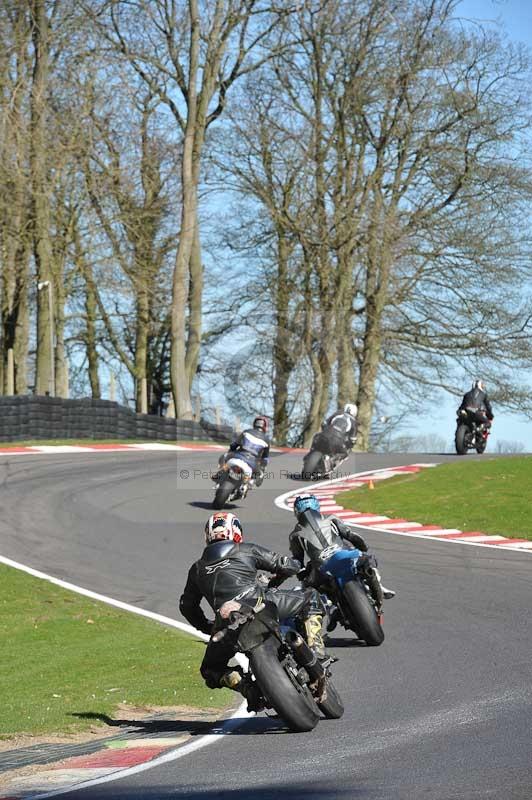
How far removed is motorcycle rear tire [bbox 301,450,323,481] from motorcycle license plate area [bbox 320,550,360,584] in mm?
12801

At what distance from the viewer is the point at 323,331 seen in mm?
43000

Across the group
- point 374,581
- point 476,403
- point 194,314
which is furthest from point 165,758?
point 194,314

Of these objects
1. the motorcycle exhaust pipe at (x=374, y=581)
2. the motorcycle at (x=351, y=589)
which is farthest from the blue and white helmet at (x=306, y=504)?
the motorcycle exhaust pipe at (x=374, y=581)

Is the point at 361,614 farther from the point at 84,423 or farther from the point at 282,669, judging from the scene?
the point at 84,423

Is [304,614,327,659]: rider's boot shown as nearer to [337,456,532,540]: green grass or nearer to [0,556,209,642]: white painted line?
[0,556,209,642]: white painted line

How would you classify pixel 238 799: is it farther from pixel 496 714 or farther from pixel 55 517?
pixel 55 517

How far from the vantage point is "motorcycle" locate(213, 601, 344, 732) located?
7207 mm

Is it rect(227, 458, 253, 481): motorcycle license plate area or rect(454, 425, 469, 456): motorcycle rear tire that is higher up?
rect(454, 425, 469, 456): motorcycle rear tire

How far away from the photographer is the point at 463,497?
20.0 meters

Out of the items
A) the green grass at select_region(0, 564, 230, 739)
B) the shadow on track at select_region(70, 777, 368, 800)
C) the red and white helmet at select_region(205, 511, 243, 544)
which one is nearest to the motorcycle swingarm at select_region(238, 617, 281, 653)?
the red and white helmet at select_region(205, 511, 243, 544)

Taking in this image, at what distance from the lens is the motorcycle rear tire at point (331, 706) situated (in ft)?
25.1

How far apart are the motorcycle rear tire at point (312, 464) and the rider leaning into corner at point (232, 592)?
15.2 meters

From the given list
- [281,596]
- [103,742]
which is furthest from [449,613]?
[103,742]

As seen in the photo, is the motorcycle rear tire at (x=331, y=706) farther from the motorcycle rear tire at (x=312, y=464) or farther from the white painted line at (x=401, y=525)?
the motorcycle rear tire at (x=312, y=464)
